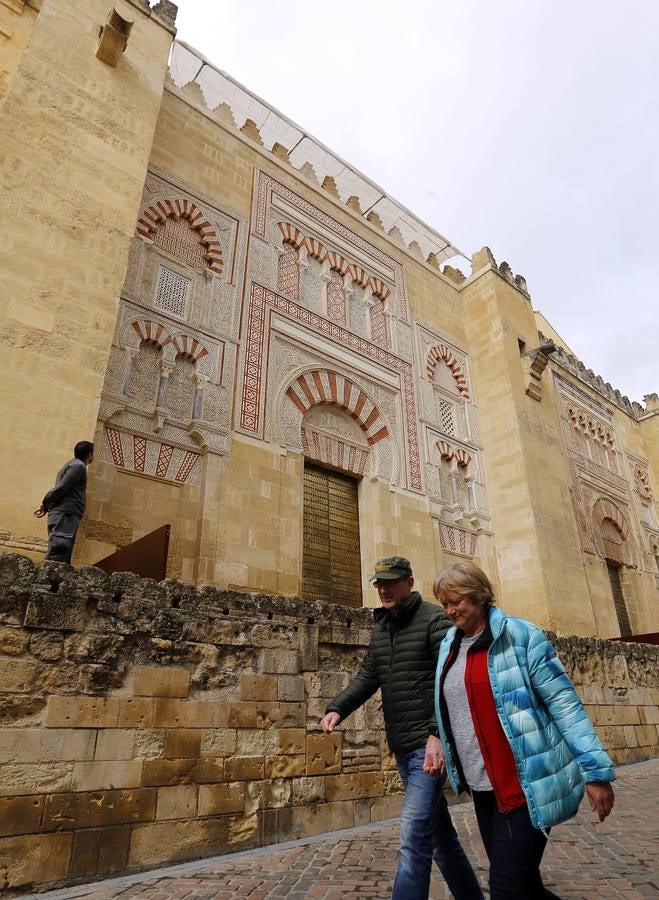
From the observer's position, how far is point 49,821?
2721mm

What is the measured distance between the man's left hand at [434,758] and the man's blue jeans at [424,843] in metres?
0.06

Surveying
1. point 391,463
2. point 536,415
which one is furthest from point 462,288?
point 391,463

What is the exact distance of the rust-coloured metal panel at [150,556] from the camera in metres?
4.25

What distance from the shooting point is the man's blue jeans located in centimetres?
182

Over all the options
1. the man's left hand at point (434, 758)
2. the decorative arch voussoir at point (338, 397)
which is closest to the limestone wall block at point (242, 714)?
the man's left hand at point (434, 758)

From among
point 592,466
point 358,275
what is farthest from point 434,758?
point 592,466

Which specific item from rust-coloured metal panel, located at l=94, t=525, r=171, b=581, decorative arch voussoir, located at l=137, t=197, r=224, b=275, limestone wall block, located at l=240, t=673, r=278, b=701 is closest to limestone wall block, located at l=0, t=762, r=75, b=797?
limestone wall block, located at l=240, t=673, r=278, b=701

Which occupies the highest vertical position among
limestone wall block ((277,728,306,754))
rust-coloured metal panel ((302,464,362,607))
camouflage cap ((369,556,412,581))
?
rust-coloured metal panel ((302,464,362,607))

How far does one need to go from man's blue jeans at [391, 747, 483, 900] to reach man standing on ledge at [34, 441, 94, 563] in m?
2.77

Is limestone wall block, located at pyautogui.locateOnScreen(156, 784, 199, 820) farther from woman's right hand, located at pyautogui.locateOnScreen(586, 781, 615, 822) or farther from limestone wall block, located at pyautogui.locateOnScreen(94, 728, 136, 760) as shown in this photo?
woman's right hand, located at pyautogui.locateOnScreen(586, 781, 615, 822)

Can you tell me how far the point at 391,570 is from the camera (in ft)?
7.17

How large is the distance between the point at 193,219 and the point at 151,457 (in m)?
3.54

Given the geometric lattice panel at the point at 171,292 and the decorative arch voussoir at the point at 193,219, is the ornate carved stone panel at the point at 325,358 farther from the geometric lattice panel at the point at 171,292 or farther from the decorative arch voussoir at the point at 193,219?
the geometric lattice panel at the point at 171,292

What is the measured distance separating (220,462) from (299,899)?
15.0 ft
